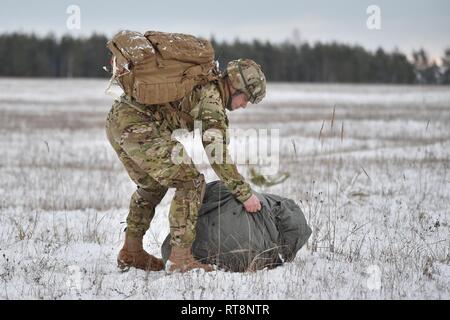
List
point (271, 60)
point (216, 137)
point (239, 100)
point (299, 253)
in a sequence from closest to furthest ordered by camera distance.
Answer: point (216, 137)
point (239, 100)
point (299, 253)
point (271, 60)

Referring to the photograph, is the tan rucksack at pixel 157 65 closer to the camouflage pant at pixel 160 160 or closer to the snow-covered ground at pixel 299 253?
the camouflage pant at pixel 160 160

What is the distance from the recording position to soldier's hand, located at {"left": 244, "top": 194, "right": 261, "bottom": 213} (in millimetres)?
4707

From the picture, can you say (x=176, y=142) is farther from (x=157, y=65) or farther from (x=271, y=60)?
(x=271, y=60)

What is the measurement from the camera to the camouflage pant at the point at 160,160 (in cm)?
446

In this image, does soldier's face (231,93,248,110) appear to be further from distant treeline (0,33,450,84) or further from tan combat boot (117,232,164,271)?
distant treeline (0,33,450,84)

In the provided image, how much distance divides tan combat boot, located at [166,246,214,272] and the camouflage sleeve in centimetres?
61

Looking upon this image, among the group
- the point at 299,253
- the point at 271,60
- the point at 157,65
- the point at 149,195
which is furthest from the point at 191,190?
the point at 271,60

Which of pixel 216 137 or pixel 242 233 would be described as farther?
pixel 242 233

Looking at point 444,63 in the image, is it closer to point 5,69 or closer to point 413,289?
point 5,69

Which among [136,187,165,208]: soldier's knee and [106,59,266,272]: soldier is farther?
[136,187,165,208]: soldier's knee

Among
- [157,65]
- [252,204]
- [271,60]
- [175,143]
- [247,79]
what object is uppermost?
[271,60]

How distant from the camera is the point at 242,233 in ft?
15.6

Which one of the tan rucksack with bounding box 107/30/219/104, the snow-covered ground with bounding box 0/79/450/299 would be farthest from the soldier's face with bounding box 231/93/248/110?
the snow-covered ground with bounding box 0/79/450/299

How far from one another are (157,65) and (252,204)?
4.31ft
